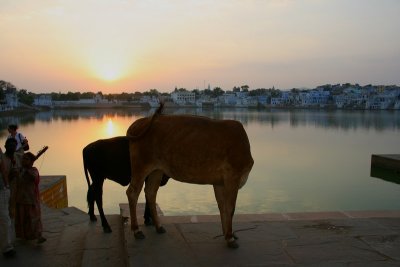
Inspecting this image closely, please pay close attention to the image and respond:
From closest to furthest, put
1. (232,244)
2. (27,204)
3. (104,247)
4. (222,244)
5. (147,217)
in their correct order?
(104,247) < (232,244) < (222,244) < (27,204) < (147,217)

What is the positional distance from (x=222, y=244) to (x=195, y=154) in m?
1.06

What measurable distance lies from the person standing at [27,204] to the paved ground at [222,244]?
0.16 metres

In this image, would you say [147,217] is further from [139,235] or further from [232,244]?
[232,244]

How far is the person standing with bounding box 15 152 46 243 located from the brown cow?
1107 mm

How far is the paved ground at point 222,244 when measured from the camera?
4105 mm

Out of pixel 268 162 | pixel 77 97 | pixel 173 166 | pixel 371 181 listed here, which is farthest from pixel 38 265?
pixel 77 97

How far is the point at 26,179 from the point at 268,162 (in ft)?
67.8

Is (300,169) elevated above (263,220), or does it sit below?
below

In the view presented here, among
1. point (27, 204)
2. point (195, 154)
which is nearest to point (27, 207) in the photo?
point (27, 204)

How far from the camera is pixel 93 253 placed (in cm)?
419

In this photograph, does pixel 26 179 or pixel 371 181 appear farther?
pixel 371 181

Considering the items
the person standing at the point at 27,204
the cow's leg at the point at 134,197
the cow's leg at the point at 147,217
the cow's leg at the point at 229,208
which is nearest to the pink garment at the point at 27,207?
the person standing at the point at 27,204

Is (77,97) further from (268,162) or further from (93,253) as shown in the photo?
(93,253)

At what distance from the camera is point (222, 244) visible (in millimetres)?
4582
